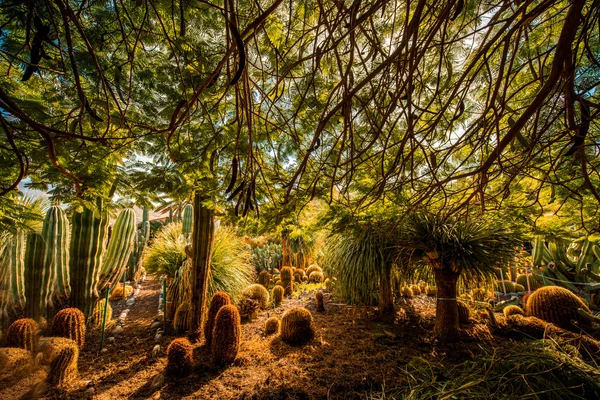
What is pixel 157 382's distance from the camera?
7.68ft

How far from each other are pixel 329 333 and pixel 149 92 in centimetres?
353

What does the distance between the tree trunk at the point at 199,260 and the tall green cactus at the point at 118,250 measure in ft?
9.10

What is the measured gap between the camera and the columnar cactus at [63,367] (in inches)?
88.8

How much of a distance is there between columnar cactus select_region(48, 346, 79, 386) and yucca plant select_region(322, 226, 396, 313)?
320cm

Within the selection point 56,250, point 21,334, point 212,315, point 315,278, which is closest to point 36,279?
point 56,250

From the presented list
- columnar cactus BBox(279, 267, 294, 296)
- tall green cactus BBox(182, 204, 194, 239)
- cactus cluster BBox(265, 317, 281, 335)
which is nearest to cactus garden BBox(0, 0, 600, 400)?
cactus cluster BBox(265, 317, 281, 335)

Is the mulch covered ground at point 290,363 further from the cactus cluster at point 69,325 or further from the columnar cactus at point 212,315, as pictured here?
the cactus cluster at point 69,325

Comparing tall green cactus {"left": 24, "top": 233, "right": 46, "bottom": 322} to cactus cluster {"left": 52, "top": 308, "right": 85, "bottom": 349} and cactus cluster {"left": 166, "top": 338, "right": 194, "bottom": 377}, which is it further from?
cactus cluster {"left": 166, "top": 338, "right": 194, "bottom": 377}

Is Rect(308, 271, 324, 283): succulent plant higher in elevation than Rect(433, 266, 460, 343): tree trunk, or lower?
lower

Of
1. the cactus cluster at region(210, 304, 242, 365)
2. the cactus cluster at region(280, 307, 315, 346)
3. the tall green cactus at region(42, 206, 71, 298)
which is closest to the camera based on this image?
the cactus cluster at region(210, 304, 242, 365)

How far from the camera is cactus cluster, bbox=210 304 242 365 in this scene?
272 cm

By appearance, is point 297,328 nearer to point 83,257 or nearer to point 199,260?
point 199,260

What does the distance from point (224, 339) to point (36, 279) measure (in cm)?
320

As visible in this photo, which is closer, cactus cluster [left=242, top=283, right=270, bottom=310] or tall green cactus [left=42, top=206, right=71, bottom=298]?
tall green cactus [left=42, top=206, right=71, bottom=298]
